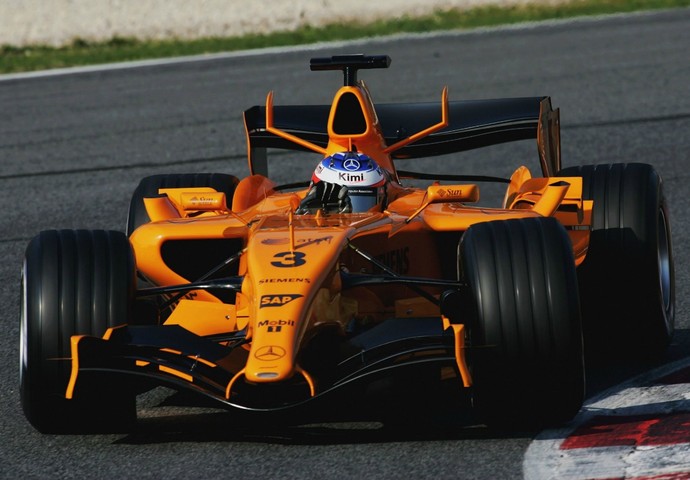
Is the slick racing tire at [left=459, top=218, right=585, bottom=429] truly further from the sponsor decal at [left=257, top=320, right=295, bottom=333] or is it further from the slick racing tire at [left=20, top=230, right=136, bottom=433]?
the slick racing tire at [left=20, top=230, right=136, bottom=433]

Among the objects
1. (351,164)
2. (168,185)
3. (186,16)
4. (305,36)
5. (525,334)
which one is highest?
(186,16)

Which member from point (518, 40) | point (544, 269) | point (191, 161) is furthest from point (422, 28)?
point (544, 269)

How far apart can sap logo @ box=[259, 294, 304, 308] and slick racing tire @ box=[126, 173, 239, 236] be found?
7.74 feet

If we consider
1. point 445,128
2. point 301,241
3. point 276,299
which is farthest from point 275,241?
point 445,128

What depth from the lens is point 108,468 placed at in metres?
Answer: 5.57

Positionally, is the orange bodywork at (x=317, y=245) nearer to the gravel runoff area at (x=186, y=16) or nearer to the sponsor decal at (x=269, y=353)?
the sponsor decal at (x=269, y=353)

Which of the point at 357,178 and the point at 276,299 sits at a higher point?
the point at 357,178

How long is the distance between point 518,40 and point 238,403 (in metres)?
16.9

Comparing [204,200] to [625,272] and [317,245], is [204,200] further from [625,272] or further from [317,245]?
[625,272]

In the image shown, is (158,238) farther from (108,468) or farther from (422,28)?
(422,28)

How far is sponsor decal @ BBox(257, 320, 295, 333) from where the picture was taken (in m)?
5.54

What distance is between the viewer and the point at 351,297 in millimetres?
6465

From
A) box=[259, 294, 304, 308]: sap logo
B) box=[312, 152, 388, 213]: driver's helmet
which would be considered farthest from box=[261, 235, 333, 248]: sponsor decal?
box=[312, 152, 388, 213]: driver's helmet

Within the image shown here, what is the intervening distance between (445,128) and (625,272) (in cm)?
182
